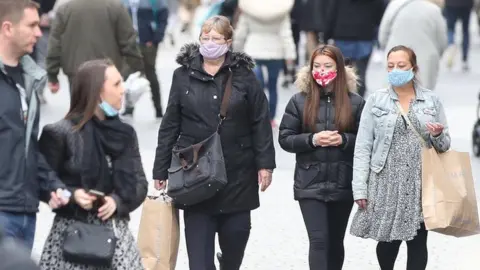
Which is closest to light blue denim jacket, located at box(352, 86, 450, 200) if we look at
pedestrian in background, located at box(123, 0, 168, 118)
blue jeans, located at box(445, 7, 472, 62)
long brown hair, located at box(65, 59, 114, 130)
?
long brown hair, located at box(65, 59, 114, 130)

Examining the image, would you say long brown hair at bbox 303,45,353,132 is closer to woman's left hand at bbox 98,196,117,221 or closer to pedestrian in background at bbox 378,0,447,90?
woman's left hand at bbox 98,196,117,221

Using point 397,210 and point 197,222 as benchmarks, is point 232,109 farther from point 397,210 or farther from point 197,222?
point 397,210

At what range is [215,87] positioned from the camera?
6766 mm

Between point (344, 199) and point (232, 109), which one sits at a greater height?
point (232, 109)

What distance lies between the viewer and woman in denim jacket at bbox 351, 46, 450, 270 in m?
6.93

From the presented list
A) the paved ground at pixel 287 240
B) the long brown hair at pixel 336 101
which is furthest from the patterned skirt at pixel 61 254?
the paved ground at pixel 287 240

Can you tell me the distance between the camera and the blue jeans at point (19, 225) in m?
5.41

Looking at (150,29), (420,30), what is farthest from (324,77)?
(150,29)

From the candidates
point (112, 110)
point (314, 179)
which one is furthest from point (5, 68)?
point (314, 179)

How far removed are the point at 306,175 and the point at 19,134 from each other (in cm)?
217

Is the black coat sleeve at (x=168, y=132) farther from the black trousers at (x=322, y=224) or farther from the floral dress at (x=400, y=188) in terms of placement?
the floral dress at (x=400, y=188)

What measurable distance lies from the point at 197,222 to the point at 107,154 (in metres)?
1.36

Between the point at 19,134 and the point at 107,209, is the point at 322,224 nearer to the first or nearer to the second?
the point at 107,209

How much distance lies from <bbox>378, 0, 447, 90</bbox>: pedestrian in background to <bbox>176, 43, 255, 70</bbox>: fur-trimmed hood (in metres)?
4.76
